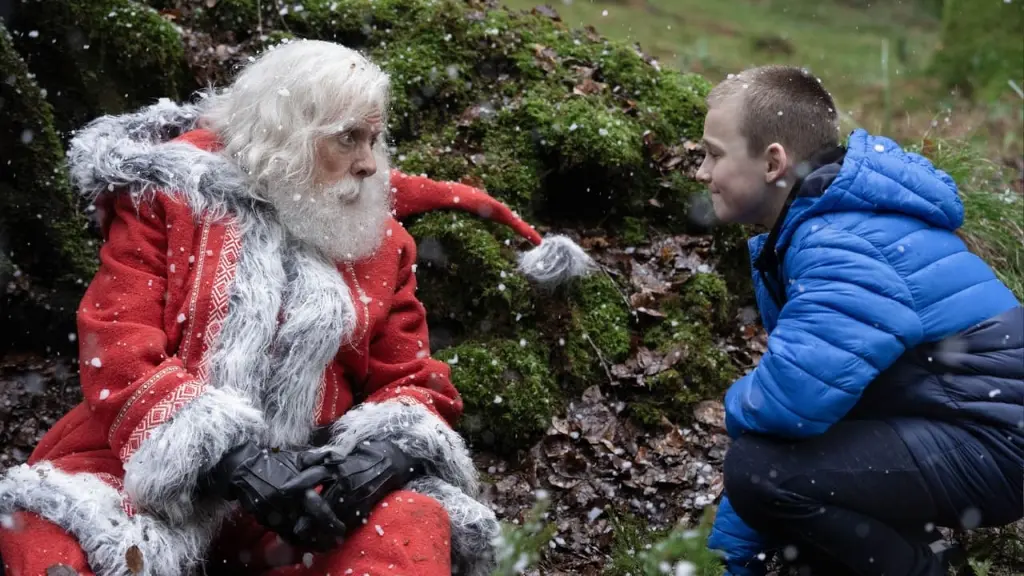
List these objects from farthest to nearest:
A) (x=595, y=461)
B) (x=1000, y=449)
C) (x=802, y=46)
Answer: (x=802, y=46) < (x=595, y=461) < (x=1000, y=449)

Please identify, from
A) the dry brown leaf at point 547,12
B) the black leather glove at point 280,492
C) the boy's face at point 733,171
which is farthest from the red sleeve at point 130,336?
the dry brown leaf at point 547,12

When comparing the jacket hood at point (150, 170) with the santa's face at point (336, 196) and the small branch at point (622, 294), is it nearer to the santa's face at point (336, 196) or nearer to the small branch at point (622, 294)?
the santa's face at point (336, 196)

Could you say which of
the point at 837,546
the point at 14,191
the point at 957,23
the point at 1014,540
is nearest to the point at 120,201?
the point at 14,191

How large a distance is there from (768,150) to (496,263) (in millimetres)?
1752

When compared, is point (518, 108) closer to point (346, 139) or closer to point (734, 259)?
point (734, 259)

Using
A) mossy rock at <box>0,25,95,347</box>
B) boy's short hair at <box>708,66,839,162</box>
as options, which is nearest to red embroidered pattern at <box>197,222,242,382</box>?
mossy rock at <box>0,25,95,347</box>

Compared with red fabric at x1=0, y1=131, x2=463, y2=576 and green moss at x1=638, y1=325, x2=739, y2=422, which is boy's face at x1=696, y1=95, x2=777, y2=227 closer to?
red fabric at x1=0, y1=131, x2=463, y2=576

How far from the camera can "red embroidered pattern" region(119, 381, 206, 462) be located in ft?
10.2

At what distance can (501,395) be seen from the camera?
4750 mm

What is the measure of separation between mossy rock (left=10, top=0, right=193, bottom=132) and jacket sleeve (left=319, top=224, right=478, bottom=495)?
1947mm

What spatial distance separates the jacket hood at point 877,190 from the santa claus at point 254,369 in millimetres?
1576

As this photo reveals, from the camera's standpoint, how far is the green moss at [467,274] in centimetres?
498

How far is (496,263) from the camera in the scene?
16.3 ft

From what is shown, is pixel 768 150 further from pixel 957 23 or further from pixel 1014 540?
pixel 957 23
